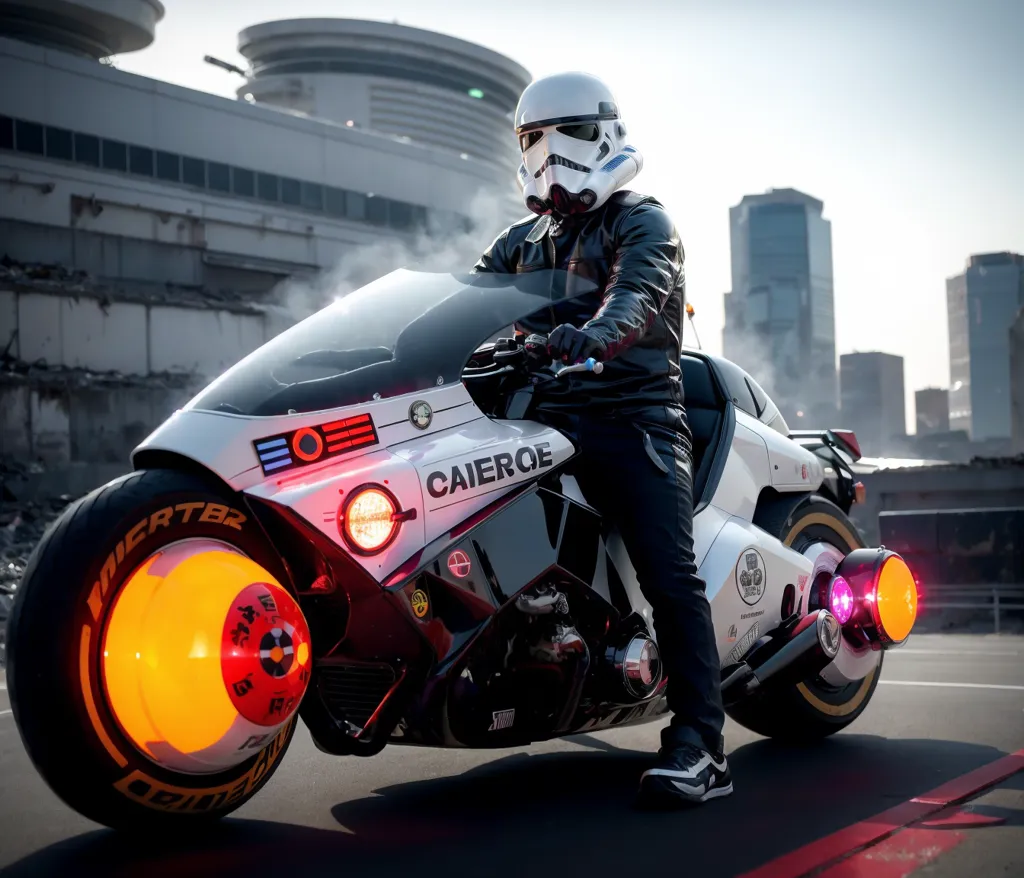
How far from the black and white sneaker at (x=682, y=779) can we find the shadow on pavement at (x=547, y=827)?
0.16 ft

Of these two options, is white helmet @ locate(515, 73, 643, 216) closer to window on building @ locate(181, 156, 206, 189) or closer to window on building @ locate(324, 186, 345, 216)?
window on building @ locate(181, 156, 206, 189)

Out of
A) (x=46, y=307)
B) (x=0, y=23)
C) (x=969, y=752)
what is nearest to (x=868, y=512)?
(x=46, y=307)

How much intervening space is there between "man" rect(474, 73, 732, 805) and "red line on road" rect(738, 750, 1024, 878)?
0.51 metres

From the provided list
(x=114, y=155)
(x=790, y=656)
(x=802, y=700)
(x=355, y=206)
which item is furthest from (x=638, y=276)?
(x=355, y=206)

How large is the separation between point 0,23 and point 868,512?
64490 millimetres

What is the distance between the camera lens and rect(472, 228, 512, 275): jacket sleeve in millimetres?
4551

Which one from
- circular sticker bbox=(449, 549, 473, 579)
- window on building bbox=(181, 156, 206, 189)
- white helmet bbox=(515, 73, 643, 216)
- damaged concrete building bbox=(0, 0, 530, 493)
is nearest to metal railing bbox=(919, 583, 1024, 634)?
white helmet bbox=(515, 73, 643, 216)

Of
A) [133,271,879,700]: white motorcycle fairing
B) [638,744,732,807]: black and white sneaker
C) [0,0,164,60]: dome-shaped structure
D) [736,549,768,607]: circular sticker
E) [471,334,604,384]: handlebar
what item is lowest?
[638,744,732,807]: black and white sneaker

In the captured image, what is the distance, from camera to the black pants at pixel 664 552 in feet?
13.2

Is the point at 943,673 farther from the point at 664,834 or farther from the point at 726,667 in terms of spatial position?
the point at 664,834

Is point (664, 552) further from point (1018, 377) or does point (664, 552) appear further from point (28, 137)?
point (1018, 377)

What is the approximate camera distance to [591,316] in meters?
4.27

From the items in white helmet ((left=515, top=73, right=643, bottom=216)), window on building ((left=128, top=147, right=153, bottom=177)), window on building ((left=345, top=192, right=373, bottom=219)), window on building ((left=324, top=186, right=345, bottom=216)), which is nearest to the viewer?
white helmet ((left=515, top=73, right=643, bottom=216))

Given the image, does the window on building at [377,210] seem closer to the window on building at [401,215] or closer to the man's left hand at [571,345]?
the window on building at [401,215]
